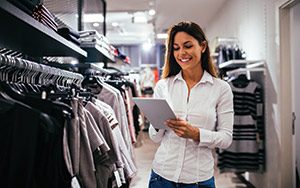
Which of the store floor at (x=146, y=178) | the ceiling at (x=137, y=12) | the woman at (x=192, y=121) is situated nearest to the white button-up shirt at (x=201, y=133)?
the woman at (x=192, y=121)

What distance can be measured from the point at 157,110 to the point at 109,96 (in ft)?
4.13

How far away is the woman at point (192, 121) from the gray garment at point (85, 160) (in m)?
0.31

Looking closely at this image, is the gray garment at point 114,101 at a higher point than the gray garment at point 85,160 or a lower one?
higher

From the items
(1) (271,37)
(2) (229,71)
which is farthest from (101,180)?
(2) (229,71)

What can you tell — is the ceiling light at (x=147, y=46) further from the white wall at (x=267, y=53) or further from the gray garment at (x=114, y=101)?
the gray garment at (x=114, y=101)

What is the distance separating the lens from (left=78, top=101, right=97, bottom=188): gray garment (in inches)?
60.5

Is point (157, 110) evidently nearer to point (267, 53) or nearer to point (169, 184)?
point (169, 184)

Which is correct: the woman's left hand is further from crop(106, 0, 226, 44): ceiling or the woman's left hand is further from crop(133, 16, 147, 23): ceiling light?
crop(133, 16, 147, 23): ceiling light

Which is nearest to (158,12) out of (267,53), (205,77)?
(267,53)

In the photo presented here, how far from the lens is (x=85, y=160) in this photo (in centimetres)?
156

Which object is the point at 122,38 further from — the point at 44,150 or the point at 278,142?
the point at 44,150

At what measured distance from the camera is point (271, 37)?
11.4 feet

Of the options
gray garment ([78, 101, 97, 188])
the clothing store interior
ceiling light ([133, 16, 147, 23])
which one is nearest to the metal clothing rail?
the clothing store interior

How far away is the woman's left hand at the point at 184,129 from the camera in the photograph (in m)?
1.44
